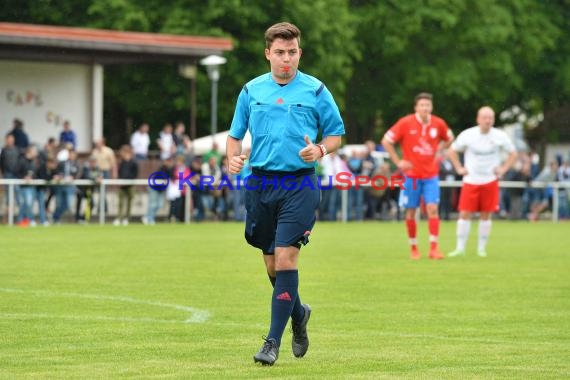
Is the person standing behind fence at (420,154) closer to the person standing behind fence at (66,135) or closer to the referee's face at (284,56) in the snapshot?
the referee's face at (284,56)

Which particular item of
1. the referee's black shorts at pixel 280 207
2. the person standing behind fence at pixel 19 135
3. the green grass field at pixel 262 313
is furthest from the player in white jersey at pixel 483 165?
the person standing behind fence at pixel 19 135

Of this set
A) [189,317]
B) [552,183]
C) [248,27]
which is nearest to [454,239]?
[552,183]

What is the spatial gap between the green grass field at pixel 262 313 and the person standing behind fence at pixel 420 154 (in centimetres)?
66

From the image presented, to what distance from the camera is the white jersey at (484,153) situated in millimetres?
19688

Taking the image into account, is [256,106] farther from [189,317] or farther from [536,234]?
[536,234]

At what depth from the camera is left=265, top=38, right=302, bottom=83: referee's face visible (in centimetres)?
861

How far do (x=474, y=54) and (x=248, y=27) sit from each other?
11.0 meters

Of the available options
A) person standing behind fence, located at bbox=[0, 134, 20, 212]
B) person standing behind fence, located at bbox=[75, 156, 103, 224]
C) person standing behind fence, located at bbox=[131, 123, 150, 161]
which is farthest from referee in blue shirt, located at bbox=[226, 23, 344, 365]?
person standing behind fence, located at bbox=[131, 123, 150, 161]

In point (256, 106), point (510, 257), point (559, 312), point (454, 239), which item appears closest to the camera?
point (256, 106)

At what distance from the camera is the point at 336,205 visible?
34.7 m

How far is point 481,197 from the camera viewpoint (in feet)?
64.9

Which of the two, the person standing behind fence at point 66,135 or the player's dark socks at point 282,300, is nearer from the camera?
the player's dark socks at point 282,300

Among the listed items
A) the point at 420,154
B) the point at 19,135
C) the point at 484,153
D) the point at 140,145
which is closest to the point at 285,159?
the point at 420,154

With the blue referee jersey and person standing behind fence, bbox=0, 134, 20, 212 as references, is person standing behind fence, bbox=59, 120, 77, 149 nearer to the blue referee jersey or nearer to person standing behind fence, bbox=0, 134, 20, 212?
person standing behind fence, bbox=0, 134, 20, 212
